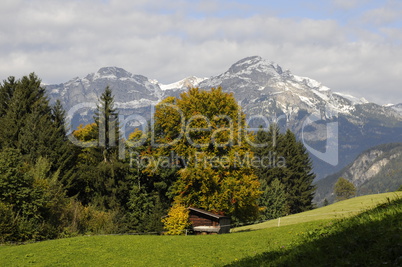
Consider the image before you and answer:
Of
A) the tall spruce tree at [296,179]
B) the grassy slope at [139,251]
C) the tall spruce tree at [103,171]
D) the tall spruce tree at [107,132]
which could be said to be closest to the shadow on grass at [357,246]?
the grassy slope at [139,251]

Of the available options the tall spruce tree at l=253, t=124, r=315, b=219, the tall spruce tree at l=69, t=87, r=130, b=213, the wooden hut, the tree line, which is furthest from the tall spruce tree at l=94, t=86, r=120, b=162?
the tall spruce tree at l=253, t=124, r=315, b=219

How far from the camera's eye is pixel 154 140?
6481 centimetres

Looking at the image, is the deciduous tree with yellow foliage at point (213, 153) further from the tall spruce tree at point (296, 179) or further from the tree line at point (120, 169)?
the tall spruce tree at point (296, 179)

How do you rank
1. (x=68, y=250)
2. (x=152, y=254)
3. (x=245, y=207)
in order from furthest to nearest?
(x=245, y=207) < (x=68, y=250) < (x=152, y=254)

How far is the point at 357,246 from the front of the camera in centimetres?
1305

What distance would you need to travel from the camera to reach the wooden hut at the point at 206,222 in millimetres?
51312

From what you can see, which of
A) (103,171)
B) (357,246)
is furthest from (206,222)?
(357,246)

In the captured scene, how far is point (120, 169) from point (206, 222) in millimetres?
26071

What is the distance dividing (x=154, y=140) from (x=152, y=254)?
112ft

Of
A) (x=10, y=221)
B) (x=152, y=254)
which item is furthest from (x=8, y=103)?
(x=152, y=254)

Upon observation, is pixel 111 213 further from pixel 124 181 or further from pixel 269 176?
pixel 269 176

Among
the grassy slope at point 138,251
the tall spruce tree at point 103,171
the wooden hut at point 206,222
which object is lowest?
the wooden hut at point 206,222

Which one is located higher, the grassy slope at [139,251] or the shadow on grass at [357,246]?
the shadow on grass at [357,246]

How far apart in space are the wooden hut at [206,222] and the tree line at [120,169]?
1.10m
